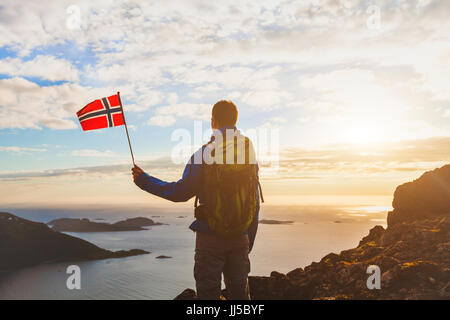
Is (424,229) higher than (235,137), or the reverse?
(235,137)

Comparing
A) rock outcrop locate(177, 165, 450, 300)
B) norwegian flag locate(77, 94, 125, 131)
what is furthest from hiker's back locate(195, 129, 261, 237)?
rock outcrop locate(177, 165, 450, 300)

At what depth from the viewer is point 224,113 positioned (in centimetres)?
413

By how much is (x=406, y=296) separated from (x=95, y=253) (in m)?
209

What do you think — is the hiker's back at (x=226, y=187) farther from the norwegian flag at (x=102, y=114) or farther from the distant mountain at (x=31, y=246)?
the distant mountain at (x=31, y=246)

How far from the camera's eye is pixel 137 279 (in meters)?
156

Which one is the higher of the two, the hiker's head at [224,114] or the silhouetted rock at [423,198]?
the hiker's head at [224,114]

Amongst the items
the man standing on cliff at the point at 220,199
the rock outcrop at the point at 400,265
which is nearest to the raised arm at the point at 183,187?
the man standing on cliff at the point at 220,199

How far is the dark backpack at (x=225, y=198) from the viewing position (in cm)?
388

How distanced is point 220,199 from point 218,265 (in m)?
0.80

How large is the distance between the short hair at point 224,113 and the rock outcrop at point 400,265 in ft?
17.0
